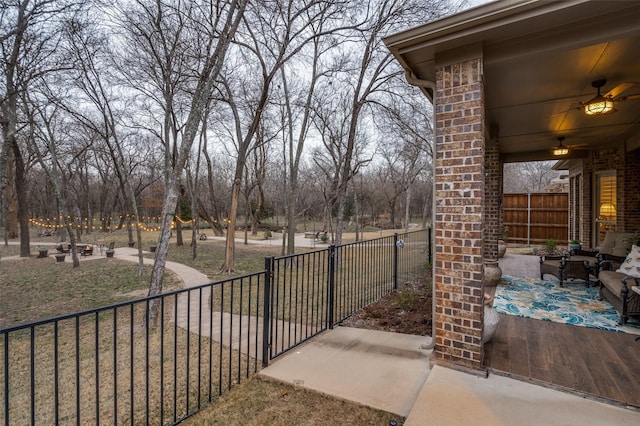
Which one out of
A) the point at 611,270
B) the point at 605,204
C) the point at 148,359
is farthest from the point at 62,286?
the point at 605,204

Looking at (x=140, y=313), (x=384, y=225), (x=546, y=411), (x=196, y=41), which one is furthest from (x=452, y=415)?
(x=384, y=225)

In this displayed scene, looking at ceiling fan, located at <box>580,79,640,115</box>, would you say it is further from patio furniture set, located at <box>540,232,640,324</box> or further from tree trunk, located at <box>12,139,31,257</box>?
tree trunk, located at <box>12,139,31,257</box>

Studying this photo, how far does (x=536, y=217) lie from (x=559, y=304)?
9572mm

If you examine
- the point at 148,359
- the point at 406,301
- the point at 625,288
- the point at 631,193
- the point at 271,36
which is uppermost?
the point at 271,36

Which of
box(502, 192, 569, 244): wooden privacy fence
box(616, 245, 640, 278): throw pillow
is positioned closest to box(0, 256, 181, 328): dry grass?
box(616, 245, 640, 278): throw pillow

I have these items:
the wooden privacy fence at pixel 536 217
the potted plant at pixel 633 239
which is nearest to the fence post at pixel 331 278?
the potted plant at pixel 633 239

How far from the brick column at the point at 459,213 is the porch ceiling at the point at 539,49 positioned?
0.24 meters

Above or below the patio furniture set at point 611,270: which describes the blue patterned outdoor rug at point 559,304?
below

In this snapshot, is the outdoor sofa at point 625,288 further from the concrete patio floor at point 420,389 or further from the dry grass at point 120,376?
the dry grass at point 120,376

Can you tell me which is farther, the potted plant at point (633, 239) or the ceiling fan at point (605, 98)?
the potted plant at point (633, 239)

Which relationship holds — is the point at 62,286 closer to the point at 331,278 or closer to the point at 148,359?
the point at 148,359

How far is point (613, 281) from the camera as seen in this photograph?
3.99 meters

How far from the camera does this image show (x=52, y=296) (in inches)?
280

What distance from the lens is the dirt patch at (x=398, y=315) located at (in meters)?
3.86
